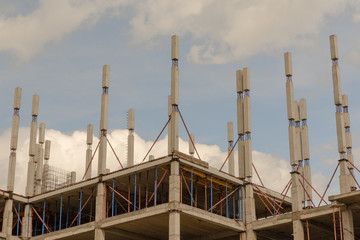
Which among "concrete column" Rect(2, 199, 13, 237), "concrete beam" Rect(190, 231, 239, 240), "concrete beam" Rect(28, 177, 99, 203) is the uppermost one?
"concrete beam" Rect(28, 177, 99, 203)

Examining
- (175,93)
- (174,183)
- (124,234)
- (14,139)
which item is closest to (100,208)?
(124,234)

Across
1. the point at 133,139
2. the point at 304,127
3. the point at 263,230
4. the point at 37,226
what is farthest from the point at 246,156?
the point at 37,226

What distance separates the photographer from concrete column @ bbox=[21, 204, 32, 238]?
5841 centimetres

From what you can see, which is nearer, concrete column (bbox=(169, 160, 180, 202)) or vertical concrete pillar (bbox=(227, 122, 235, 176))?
concrete column (bbox=(169, 160, 180, 202))

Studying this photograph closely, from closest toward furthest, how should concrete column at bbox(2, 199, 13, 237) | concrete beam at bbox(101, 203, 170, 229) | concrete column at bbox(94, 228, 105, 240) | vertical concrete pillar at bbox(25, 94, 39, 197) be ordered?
concrete beam at bbox(101, 203, 170, 229) → concrete column at bbox(94, 228, 105, 240) → concrete column at bbox(2, 199, 13, 237) → vertical concrete pillar at bbox(25, 94, 39, 197)

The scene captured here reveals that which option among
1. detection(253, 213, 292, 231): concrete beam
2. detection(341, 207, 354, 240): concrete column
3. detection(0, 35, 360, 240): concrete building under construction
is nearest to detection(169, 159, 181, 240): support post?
detection(0, 35, 360, 240): concrete building under construction

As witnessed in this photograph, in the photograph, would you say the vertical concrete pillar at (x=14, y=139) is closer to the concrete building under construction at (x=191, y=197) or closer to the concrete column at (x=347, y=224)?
the concrete building under construction at (x=191, y=197)

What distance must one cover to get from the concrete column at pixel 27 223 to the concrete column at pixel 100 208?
9354 mm

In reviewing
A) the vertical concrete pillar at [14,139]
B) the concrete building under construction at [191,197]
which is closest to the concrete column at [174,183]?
the concrete building under construction at [191,197]

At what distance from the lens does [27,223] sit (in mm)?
58656

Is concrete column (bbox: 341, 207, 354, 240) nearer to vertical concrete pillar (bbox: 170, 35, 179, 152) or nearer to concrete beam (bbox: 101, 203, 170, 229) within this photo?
concrete beam (bbox: 101, 203, 170, 229)

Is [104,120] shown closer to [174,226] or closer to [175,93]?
[175,93]

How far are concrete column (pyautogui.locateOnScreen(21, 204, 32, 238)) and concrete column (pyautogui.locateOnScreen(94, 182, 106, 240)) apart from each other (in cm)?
935

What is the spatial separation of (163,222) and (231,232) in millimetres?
6243
